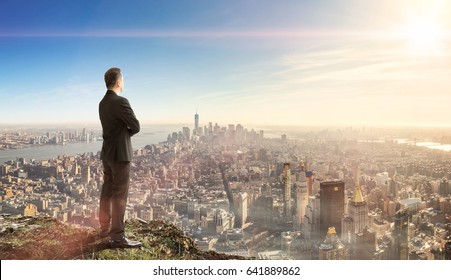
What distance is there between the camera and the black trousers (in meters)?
2.08

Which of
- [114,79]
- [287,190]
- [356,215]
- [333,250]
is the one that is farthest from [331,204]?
[114,79]

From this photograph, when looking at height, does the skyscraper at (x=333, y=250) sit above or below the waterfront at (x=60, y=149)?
below

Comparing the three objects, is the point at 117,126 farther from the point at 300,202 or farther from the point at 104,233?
the point at 300,202

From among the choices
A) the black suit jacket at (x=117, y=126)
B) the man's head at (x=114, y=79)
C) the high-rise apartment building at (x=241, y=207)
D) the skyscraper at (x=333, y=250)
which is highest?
the man's head at (x=114, y=79)

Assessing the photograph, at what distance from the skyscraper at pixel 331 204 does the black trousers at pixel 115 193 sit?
3.27 metres

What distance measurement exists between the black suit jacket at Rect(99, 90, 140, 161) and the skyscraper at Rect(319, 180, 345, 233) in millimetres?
3417

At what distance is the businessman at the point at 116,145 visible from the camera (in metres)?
2.03

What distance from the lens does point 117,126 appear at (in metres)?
2.06

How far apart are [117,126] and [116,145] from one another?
0.35 feet

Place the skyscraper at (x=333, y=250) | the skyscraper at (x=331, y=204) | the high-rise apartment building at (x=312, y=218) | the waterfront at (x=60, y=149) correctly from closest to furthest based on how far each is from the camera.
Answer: the skyscraper at (x=333, y=250), the waterfront at (x=60, y=149), the high-rise apartment building at (x=312, y=218), the skyscraper at (x=331, y=204)

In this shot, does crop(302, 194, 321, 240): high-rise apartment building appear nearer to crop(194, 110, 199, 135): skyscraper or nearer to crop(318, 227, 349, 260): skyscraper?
crop(318, 227, 349, 260): skyscraper

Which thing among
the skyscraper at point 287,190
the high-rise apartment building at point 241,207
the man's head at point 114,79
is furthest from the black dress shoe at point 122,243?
the skyscraper at point 287,190

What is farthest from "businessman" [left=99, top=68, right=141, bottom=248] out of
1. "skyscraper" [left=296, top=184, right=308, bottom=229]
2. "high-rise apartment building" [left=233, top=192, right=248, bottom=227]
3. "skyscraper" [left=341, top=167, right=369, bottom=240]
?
"skyscraper" [left=296, top=184, right=308, bottom=229]

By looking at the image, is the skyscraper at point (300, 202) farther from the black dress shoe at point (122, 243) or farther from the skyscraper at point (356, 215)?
the black dress shoe at point (122, 243)
